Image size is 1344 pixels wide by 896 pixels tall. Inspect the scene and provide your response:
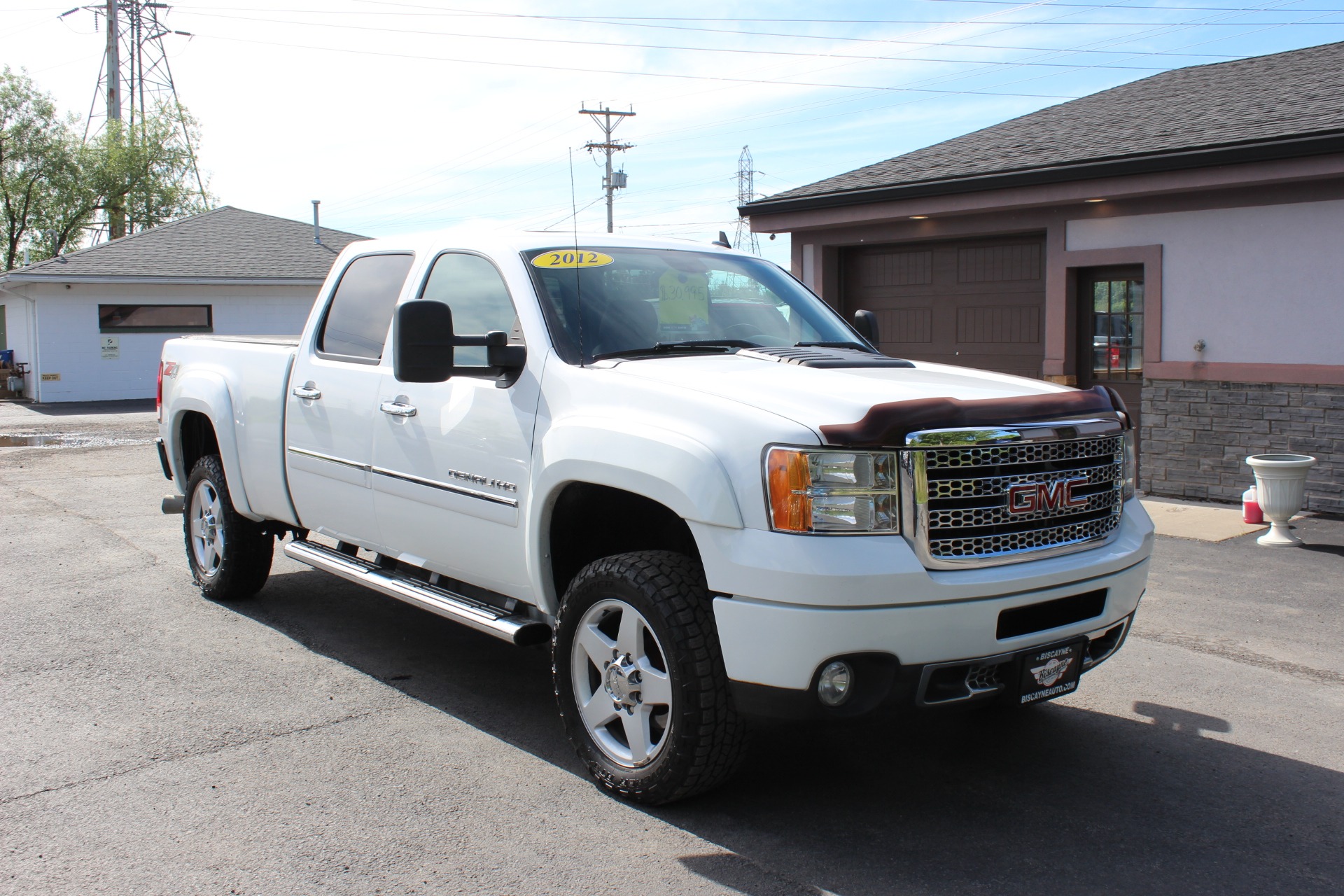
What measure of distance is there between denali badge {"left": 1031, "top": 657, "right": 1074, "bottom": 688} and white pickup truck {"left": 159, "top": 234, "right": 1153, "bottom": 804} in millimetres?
13

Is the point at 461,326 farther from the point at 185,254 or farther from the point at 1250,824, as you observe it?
the point at 185,254

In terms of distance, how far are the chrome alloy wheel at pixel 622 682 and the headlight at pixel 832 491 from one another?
2.22 feet

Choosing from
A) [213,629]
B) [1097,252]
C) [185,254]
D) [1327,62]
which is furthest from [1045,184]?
[185,254]

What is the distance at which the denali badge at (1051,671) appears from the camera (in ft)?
12.2

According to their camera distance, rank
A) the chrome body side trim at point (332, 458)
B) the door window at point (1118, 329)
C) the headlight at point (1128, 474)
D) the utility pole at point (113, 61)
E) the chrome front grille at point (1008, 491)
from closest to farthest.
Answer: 1. the chrome front grille at point (1008, 491)
2. the headlight at point (1128, 474)
3. the chrome body side trim at point (332, 458)
4. the door window at point (1118, 329)
5. the utility pole at point (113, 61)

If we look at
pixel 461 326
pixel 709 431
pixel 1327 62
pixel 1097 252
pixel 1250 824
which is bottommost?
pixel 1250 824

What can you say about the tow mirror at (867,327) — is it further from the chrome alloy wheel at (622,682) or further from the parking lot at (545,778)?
the chrome alloy wheel at (622,682)

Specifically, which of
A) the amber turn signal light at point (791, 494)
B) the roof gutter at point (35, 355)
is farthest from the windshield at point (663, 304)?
the roof gutter at point (35, 355)

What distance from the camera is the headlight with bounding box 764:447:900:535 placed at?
340 centimetres

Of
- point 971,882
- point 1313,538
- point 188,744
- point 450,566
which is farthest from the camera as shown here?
point 1313,538

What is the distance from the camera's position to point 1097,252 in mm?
11391

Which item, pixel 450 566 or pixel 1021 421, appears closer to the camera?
pixel 1021 421

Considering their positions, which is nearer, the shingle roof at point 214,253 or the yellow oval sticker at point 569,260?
the yellow oval sticker at point 569,260

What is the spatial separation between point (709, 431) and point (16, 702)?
11.7ft
